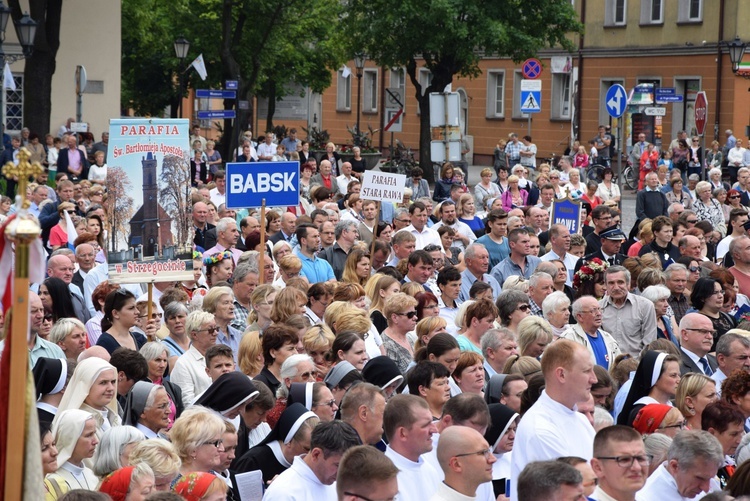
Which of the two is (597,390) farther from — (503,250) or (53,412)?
(503,250)

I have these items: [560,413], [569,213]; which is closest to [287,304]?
[560,413]

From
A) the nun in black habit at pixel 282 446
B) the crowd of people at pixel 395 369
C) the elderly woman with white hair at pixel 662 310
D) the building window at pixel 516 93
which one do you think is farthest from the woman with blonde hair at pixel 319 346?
the building window at pixel 516 93

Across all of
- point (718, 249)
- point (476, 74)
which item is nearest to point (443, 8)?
point (476, 74)

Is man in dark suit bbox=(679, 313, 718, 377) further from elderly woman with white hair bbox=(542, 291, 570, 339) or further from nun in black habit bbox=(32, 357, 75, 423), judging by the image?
nun in black habit bbox=(32, 357, 75, 423)

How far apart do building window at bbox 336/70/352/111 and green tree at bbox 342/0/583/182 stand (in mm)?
22416

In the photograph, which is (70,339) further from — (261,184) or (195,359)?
(261,184)

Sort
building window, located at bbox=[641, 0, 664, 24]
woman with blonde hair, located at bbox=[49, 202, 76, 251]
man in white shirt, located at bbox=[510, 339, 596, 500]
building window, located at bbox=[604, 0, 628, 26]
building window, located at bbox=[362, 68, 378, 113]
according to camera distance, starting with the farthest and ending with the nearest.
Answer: building window, located at bbox=[362, 68, 378, 113] < building window, located at bbox=[604, 0, 628, 26] < building window, located at bbox=[641, 0, 664, 24] < woman with blonde hair, located at bbox=[49, 202, 76, 251] < man in white shirt, located at bbox=[510, 339, 596, 500]

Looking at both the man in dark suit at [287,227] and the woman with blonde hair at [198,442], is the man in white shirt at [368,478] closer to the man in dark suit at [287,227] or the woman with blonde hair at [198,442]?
the woman with blonde hair at [198,442]

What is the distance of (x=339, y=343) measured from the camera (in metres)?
8.91

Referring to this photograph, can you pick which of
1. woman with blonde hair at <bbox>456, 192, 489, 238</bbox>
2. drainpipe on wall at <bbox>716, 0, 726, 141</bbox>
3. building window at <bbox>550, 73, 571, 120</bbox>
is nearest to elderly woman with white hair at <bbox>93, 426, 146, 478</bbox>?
woman with blonde hair at <bbox>456, 192, 489, 238</bbox>

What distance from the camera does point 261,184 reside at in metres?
13.6

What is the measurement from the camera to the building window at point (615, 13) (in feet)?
152

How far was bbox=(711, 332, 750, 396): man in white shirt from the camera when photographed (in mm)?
9469

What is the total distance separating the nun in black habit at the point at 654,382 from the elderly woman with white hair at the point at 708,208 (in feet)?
39.1
